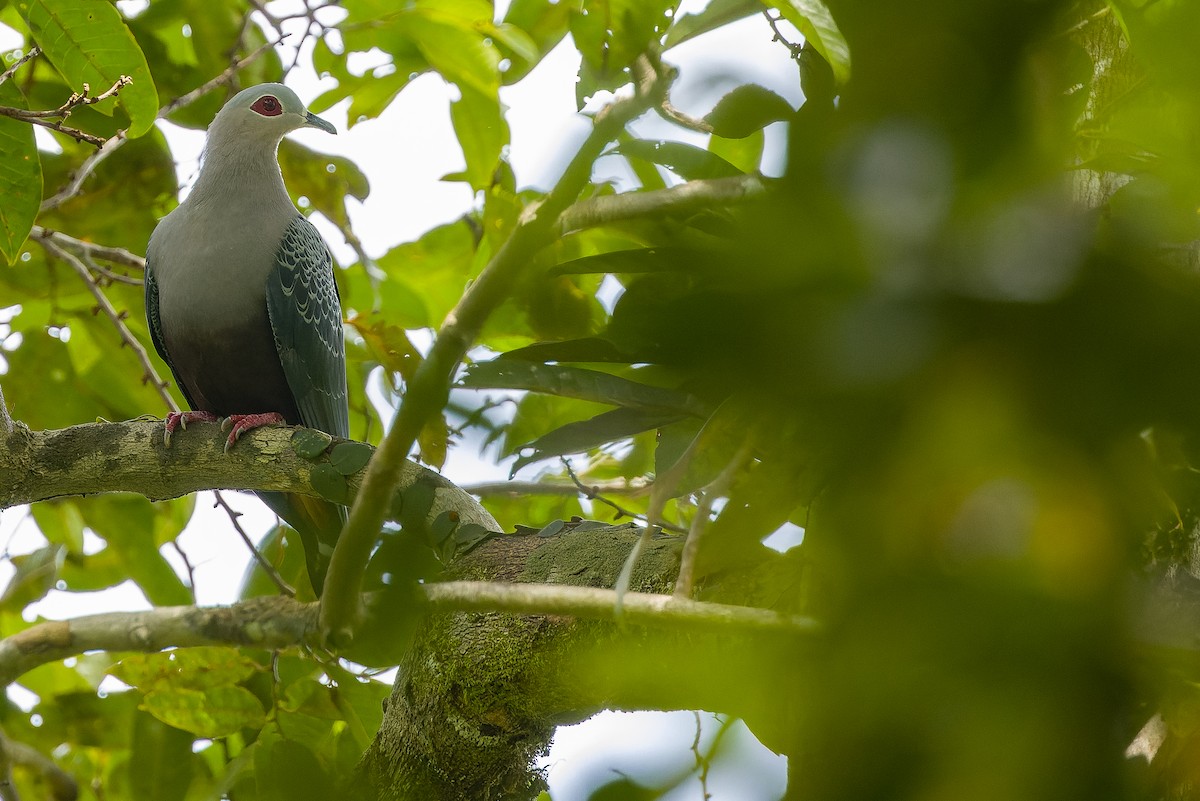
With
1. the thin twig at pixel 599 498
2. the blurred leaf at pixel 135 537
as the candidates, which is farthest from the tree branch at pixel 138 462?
the blurred leaf at pixel 135 537

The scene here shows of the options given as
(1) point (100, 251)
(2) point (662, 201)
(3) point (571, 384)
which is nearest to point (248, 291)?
(1) point (100, 251)

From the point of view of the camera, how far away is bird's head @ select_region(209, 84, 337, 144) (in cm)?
339

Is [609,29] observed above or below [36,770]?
above

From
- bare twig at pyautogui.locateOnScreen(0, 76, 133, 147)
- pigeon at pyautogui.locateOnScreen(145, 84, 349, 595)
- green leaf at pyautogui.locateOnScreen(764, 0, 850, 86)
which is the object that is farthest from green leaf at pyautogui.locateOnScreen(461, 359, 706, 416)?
pigeon at pyautogui.locateOnScreen(145, 84, 349, 595)

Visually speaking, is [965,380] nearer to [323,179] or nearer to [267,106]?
[267,106]

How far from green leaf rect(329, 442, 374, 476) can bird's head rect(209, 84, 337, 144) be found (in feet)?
5.39

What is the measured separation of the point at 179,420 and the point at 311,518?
568 mm

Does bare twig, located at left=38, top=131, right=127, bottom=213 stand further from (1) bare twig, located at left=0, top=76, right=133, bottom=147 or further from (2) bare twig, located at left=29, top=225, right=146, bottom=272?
(1) bare twig, located at left=0, top=76, right=133, bottom=147

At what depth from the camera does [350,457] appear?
2.19 metres

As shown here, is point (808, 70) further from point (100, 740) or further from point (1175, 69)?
Result: point (100, 740)

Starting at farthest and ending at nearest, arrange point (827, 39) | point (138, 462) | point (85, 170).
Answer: point (85, 170)
point (138, 462)
point (827, 39)

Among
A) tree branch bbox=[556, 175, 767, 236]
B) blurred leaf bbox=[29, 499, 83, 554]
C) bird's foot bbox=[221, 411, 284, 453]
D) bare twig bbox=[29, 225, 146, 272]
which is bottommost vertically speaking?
tree branch bbox=[556, 175, 767, 236]

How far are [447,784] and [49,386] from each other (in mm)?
2173

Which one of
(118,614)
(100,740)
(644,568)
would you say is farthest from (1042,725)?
(100,740)
